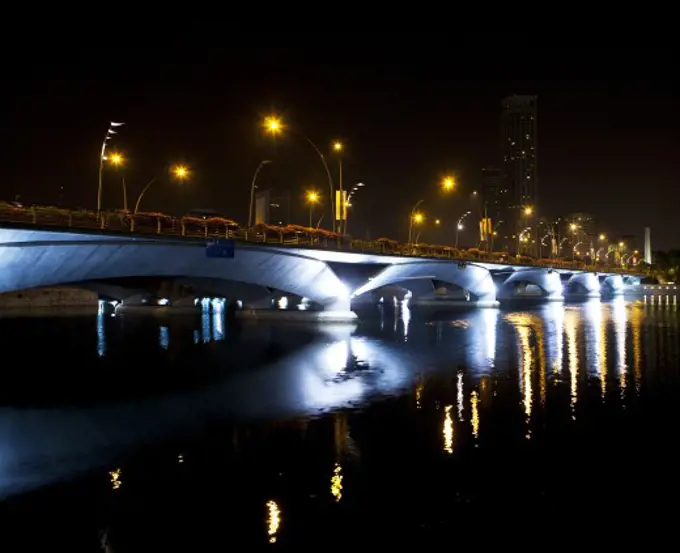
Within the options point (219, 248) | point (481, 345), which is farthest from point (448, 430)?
point (219, 248)

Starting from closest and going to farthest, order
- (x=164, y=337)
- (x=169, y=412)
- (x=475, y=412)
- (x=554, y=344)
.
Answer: (x=475, y=412)
(x=169, y=412)
(x=554, y=344)
(x=164, y=337)

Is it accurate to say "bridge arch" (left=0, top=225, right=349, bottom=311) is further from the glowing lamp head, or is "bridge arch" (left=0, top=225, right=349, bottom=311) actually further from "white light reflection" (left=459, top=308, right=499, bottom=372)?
"white light reflection" (left=459, top=308, right=499, bottom=372)

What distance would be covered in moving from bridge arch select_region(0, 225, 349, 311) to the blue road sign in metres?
0.44

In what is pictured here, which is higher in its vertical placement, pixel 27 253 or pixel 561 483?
pixel 27 253

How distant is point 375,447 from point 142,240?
2390 cm

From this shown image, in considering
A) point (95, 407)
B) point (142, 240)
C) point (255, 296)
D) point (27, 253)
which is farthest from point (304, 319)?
point (95, 407)

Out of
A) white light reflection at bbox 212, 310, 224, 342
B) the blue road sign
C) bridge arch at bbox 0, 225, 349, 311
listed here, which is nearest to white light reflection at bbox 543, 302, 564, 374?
bridge arch at bbox 0, 225, 349, 311

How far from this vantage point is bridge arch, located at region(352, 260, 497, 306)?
58.5 meters

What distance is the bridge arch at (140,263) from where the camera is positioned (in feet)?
96.2

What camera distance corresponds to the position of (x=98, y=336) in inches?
1769

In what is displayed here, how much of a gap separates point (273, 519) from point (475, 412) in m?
8.66

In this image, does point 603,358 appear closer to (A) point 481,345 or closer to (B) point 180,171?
(A) point 481,345

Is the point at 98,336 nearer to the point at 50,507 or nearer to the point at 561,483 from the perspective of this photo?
the point at 50,507

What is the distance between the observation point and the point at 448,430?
48.7 feet
